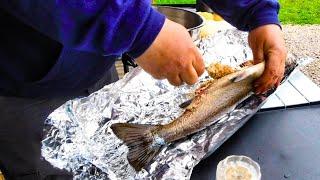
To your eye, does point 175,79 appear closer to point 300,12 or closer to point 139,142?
point 139,142

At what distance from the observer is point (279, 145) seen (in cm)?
136

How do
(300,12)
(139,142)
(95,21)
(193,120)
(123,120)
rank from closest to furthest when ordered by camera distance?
(95,21), (139,142), (193,120), (123,120), (300,12)

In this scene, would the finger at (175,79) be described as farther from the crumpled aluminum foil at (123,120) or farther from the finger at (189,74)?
the crumpled aluminum foil at (123,120)

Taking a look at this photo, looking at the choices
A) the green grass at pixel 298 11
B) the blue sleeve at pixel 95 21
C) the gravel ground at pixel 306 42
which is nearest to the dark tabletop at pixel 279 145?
the blue sleeve at pixel 95 21

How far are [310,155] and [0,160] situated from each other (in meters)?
1.25

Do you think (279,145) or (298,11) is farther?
(298,11)

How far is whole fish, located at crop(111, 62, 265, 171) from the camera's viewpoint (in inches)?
46.8

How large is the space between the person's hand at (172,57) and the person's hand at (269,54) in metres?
0.52

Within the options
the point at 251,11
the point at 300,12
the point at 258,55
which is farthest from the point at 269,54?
the point at 300,12

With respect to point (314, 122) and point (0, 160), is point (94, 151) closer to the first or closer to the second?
point (0, 160)

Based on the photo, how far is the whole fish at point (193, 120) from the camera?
1.19 metres

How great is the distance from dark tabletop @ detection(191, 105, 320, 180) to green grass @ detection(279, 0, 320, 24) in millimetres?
3437

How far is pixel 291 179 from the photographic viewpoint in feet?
3.98

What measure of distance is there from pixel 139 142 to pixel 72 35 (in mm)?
494
